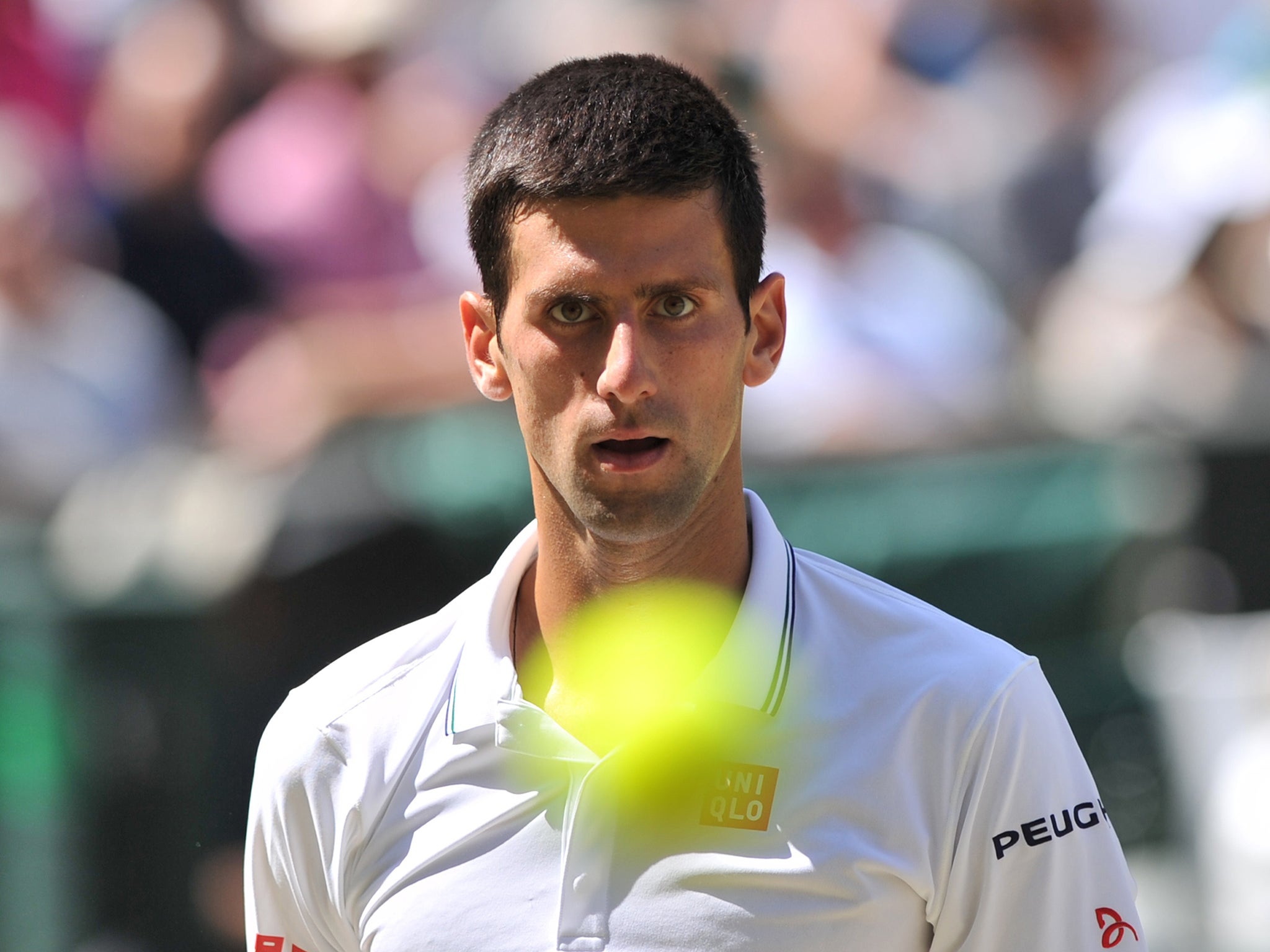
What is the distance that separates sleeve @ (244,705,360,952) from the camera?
232 centimetres

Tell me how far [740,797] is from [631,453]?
0.46 meters

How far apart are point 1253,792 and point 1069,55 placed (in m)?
3.38

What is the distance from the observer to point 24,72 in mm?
7094

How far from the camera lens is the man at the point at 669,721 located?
2.06 meters

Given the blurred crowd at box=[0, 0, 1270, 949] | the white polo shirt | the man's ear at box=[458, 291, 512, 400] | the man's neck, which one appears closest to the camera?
the white polo shirt

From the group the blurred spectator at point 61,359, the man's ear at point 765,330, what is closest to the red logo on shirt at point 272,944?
the man's ear at point 765,330

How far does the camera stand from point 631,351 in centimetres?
211

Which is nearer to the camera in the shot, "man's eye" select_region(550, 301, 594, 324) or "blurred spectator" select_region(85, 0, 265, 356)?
"man's eye" select_region(550, 301, 594, 324)

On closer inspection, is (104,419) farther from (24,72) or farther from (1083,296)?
(1083,296)

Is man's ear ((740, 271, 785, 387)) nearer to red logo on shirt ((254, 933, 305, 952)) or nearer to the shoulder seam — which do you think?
the shoulder seam

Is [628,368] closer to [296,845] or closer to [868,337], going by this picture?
[296,845]

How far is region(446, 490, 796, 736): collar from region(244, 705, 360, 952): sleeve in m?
0.20

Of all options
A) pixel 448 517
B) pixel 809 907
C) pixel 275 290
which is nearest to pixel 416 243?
pixel 275 290

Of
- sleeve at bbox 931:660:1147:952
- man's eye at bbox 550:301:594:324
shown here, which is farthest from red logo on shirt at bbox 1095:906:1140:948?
man's eye at bbox 550:301:594:324
